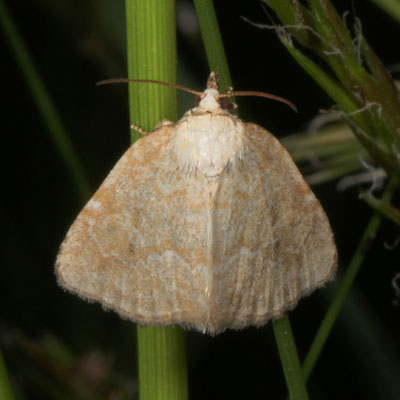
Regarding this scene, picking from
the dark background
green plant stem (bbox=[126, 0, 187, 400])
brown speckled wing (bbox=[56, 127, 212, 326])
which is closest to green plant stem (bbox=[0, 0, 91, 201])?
the dark background

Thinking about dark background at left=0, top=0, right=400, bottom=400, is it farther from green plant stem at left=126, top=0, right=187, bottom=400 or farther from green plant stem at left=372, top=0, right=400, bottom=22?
green plant stem at left=126, top=0, right=187, bottom=400

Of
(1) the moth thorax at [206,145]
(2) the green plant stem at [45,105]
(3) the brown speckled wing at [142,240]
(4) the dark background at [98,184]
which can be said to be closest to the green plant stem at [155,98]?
(3) the brown speckled wing at [142,240]

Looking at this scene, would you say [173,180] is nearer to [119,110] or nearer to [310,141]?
[310,141]

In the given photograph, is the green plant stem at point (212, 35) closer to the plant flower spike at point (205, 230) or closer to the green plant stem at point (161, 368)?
the plant flower spike at point (205, 230)

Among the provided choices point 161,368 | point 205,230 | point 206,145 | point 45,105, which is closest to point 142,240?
point 205,230

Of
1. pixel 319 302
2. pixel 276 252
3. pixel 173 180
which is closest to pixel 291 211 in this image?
pixel 276 252

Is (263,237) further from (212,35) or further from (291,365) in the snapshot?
(212,35)
